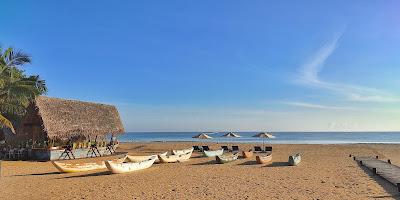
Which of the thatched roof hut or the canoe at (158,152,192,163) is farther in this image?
the thatched roof hut

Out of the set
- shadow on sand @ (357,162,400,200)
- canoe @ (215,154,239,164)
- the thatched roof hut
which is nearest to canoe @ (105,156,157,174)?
canoe @ (215,154,239,164)

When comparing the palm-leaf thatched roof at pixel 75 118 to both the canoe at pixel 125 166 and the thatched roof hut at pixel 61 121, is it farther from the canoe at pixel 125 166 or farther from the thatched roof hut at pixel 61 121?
the canoe at pixel 125 166

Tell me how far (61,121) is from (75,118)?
5.22 feet

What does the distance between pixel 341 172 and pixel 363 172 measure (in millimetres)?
1143

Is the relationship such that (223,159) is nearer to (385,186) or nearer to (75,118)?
(385,186)

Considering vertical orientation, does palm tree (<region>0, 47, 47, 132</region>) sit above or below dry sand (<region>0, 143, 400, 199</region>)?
above

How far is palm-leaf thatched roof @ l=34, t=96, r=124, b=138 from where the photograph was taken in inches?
981

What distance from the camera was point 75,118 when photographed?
27219 millimetres

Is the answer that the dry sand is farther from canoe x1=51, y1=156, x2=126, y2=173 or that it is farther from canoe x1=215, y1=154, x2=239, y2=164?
canoe x1=215, y1=154, x2=239, y2=164

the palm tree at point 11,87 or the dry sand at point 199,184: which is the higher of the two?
the palm tree at point 11,87

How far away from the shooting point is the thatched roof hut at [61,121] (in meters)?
24.9

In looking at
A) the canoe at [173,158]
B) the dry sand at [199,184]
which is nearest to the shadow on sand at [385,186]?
the dry sand at [199,184]

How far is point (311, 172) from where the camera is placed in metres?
18.9

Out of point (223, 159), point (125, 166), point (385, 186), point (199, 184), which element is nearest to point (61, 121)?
point (125, 166)
